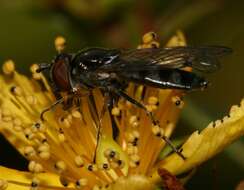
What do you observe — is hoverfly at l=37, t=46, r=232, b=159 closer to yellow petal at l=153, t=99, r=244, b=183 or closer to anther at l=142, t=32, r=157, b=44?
yellow petal at l=153, t=99, r=244, b=183

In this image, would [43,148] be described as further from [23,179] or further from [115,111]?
[115,111]

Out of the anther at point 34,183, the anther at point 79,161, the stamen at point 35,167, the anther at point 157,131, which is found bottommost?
the anther at point 34,183

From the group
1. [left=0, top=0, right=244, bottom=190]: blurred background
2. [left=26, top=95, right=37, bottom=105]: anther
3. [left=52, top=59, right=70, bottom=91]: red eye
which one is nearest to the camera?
[left=52, top=59, right=70, bottom=91]: red eye

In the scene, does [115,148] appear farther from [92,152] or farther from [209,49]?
[209,49]

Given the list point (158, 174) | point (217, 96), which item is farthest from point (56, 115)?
point (217, 96)

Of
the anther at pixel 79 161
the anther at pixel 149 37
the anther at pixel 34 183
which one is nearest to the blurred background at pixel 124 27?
the anther at pixel 149 37

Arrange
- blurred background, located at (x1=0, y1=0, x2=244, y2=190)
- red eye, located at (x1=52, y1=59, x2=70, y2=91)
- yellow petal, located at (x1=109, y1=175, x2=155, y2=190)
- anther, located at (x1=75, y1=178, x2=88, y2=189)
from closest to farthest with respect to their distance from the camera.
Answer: yellow petal, located at (x1=109, y1=175, x2=155, y2=190)
anther, located at (x1=75, y1=178, x2=88, y2=189)
red eye, located at (x1=52, y1=59, x2=70, y2=91)
blurred background, located at (x1=0, y1=0, x2=244, y2=190)

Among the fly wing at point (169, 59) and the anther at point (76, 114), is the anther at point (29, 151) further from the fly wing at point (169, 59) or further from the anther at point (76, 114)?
the fly wing at point (169, 59)

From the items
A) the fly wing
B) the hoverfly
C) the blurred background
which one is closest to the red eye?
the hoverfly
